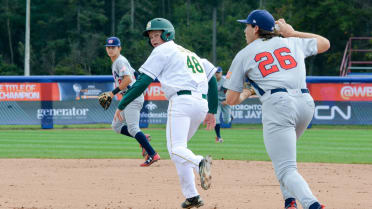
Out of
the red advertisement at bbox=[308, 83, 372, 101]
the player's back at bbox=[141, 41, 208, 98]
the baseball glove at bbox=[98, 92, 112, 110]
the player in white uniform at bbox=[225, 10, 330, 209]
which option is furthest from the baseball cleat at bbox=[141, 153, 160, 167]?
the red advertisement at bbox=[308, 83, 372, 101]

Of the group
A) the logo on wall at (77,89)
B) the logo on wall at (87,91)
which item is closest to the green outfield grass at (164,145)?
the logo on wall at (77,89)

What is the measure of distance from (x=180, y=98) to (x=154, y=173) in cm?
359

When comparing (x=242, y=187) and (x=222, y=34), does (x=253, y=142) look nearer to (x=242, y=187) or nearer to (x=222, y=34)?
(x=242, y=187)

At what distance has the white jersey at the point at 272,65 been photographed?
17.1ft

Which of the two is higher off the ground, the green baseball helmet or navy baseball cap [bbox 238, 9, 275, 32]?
navy baseball cap [bbox 238, 9, 275, 32]

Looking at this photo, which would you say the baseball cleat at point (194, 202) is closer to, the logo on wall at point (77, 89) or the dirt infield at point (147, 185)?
the dirt infield at point (147, 185)

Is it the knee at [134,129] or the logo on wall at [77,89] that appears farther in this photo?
the logo on wall at [77,89]

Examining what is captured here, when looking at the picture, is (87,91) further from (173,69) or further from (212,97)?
(173,69)

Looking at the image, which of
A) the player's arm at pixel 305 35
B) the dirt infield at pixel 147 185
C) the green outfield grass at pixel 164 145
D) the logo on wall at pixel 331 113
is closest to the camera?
the player's arm at pixel 305 35

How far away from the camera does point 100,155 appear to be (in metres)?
12.6

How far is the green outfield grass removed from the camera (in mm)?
12562

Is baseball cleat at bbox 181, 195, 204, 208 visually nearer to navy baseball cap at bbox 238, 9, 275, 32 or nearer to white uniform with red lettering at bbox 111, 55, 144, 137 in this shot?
navy baseball cap at bbox 238, 9, 275, 32

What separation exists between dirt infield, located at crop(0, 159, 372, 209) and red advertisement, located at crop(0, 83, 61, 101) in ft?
31.5

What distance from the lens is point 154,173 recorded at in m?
9.64
